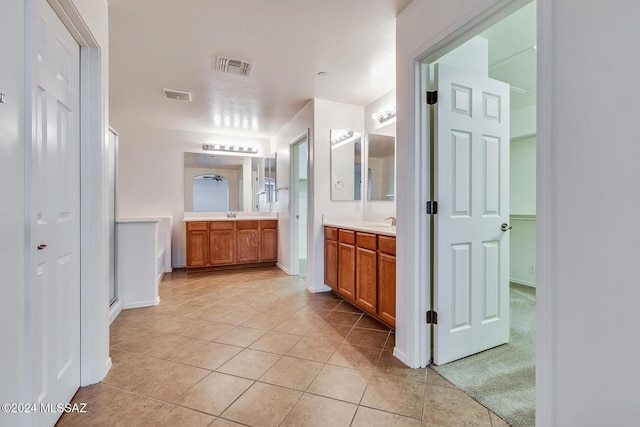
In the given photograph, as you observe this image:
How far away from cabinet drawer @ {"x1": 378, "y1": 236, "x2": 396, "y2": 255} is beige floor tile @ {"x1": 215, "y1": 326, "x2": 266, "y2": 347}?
1222 millimetres

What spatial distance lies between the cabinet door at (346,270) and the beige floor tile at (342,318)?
17 centimetres

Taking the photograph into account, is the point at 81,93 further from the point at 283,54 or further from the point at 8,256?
the point at 283,54

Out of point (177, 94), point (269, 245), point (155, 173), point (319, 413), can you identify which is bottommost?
point (319, 413)

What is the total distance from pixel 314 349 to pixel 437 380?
839 millimetres

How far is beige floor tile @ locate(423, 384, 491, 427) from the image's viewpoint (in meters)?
1.34

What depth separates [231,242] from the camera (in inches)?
181

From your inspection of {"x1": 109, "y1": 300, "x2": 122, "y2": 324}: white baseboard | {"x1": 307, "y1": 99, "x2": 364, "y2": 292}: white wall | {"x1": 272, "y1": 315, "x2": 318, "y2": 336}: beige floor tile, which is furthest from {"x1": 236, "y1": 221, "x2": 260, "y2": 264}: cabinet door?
{"x1": 272, "y1": 315, "x2": 318, "y2": 336}: beige floor tile

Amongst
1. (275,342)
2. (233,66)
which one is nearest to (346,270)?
(275,342)

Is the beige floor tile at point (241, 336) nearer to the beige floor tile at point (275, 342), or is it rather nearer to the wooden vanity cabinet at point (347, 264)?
the beige floor tile at point (275, 342)

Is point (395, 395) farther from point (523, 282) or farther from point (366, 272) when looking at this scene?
point (523, 282)

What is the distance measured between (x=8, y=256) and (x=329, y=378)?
1591 mm

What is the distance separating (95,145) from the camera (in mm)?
1631

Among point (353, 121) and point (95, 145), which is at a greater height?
point (353, 121)

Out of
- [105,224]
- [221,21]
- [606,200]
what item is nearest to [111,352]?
[105,224]
